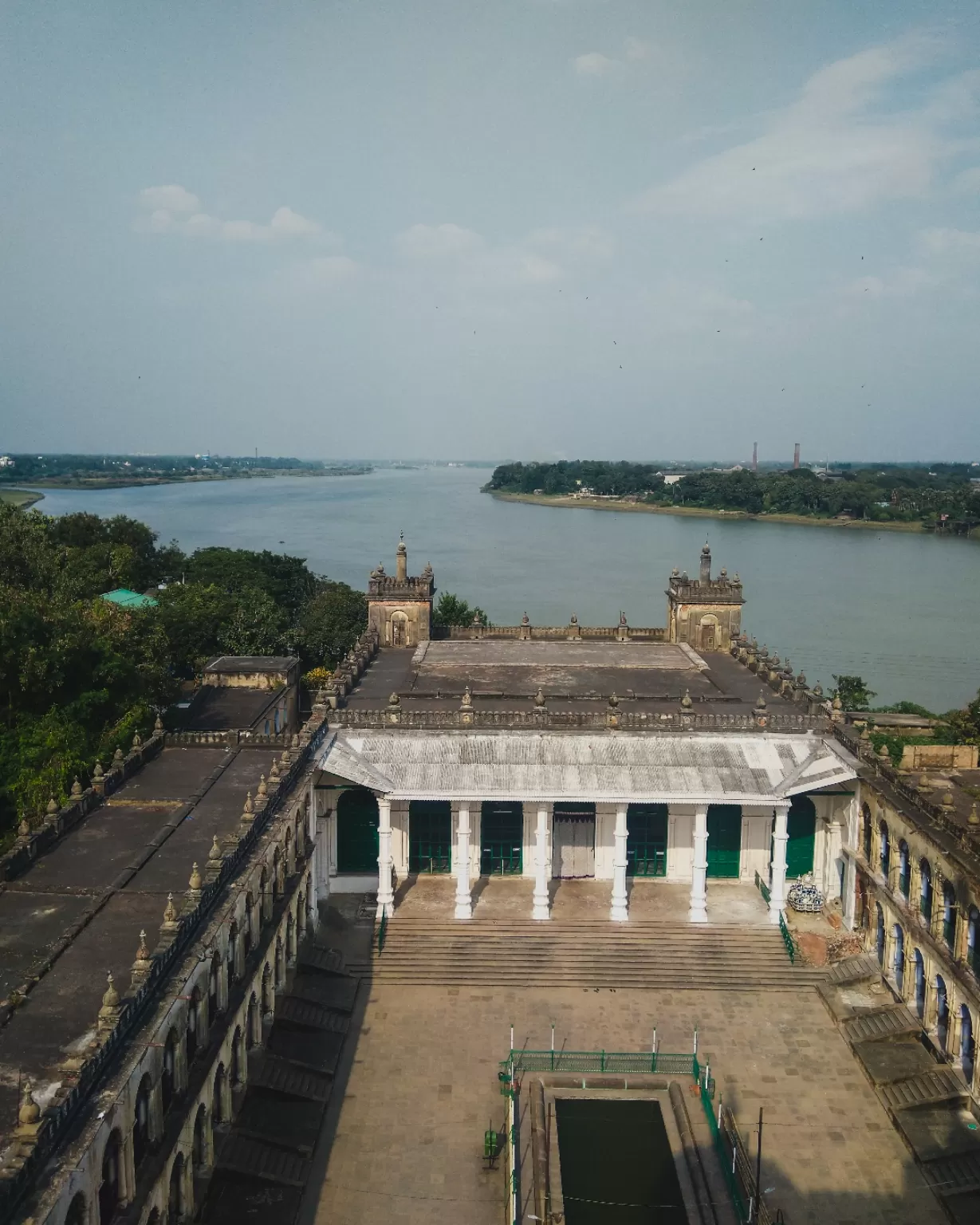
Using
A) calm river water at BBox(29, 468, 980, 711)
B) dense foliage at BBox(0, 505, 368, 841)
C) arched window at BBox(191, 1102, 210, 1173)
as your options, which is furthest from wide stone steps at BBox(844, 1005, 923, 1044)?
calm river water at BBox(29, 468, 980, 711)

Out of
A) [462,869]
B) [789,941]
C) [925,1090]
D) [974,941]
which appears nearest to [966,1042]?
Answer: [925,1090]

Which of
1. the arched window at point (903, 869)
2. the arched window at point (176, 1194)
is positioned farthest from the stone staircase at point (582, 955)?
the arched window at point (176, 1194)

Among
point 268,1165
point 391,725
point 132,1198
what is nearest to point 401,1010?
point 268,1165

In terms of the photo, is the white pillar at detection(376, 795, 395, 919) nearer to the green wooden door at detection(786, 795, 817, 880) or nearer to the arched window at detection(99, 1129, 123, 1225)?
the green wooden door at detection(786, 795, 817, 880)

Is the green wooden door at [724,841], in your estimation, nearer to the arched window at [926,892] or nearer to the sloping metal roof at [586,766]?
the sloping metal roof at [586,766]

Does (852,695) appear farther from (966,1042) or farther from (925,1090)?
(925,1090)
